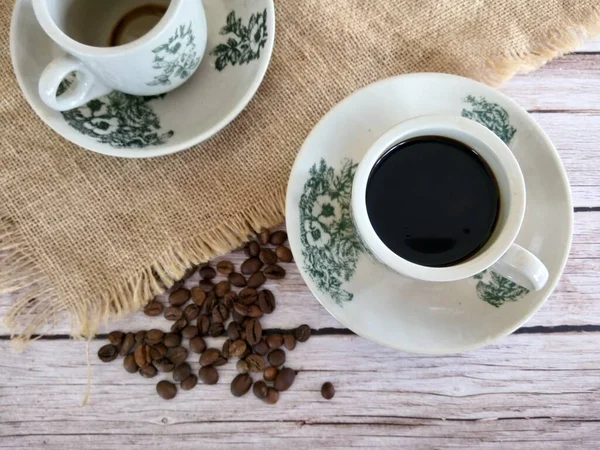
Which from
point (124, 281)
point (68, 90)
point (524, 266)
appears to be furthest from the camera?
point (124, 281)

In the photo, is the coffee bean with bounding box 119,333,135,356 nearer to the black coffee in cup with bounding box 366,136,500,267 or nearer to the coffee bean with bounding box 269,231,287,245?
the coffee bean with bounding box 269,231,287,245

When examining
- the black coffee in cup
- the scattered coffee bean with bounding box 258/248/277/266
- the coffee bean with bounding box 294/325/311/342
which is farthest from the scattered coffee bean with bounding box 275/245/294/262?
the black coffee in cup

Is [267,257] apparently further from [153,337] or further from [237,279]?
[153,337]

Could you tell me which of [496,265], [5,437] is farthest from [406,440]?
[5,437]

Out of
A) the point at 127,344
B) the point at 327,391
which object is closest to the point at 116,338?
the point at 127,344

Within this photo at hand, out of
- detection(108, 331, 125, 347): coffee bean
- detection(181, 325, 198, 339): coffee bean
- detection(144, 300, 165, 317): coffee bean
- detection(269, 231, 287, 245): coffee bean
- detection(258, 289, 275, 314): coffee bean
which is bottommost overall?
detection(181, 325, 198, 339): coffee bean

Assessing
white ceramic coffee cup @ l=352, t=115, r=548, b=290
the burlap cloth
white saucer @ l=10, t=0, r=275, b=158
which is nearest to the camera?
white ceramic coffee cup @ l=352, t=115, r=548, b=290

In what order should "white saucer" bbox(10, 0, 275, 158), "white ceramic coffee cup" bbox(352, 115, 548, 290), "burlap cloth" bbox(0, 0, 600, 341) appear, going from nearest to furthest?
"white ceramic coffee cup" bbox(352, 115, 548, 290) → "white saucer" bbox(10, 0, 275, 158) → "burlap cloth" bbox(0, 0, 600, 341)
